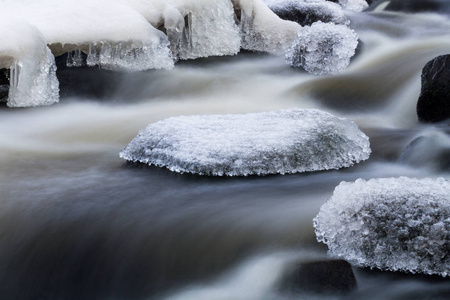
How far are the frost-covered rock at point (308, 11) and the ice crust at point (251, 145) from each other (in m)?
3.20

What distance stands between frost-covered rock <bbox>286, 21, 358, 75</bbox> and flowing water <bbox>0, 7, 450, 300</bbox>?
0.36m

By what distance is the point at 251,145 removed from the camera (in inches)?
126

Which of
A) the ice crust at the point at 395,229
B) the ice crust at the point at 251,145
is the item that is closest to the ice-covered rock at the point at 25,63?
the ice crust at the point at 251,145

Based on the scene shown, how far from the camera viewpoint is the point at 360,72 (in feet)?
17.6

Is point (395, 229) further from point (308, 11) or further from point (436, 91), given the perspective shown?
point (308, 11)

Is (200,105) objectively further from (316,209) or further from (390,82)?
(316,209)

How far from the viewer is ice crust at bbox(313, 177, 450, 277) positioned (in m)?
2.23

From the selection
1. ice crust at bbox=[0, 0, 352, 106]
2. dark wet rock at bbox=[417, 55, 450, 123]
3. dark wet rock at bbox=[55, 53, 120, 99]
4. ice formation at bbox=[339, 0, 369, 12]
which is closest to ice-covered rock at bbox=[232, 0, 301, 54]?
ice crust at bbox=[0, 0, 352, 106]

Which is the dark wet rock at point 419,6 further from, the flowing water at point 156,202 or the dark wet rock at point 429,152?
the dark wet rock at point 429,152

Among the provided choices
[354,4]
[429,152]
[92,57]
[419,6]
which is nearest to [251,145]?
[429,152]

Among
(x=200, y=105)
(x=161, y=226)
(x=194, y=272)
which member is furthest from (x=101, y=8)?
(x=194, y=272)

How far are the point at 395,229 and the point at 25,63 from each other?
3.11m

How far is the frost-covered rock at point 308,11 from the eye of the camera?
21.8 ft

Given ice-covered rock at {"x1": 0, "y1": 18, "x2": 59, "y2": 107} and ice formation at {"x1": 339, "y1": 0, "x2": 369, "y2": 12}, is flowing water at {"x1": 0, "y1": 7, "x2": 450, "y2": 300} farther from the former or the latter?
ice formation at {"x1": 339, "y1": 0, "x2": 369, "y2": 12}
